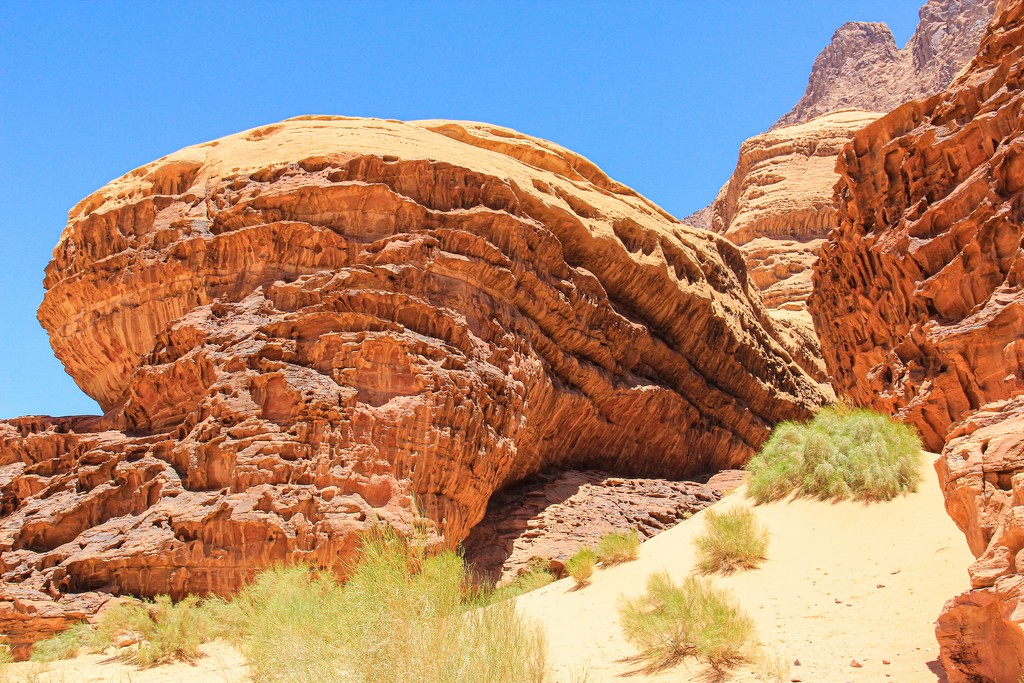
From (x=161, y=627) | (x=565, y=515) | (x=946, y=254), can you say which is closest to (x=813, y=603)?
(x=946, y=254)

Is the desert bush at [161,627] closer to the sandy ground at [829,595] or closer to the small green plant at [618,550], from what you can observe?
the sandy ground at [829,595]

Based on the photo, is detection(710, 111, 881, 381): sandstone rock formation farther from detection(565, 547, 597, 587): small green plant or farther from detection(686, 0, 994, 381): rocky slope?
detection(565, 547, 597, 587): small green plant

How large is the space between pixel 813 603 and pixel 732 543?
6.02 feet

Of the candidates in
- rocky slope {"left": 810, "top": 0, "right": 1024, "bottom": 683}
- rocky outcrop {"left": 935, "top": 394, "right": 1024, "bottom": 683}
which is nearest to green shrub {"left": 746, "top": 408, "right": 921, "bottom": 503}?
rocky slope {"left": 810, "top": 0, "right": 1024, "bottom": 683}

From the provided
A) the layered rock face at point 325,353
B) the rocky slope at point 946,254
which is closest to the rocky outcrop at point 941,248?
the rocky slope at point 946,254

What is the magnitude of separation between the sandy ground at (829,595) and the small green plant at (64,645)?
649 centimetres

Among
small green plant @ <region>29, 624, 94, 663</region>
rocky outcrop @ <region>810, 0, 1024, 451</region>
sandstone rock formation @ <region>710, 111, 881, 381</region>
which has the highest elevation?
sandstone rock formation @ <region>710, 111, 881, 381</region>

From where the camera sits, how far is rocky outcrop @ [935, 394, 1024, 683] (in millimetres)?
4711

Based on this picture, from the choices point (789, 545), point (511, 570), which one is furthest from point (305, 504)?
point (789, 545)

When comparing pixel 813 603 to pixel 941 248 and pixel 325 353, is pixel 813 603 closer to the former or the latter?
pixel 941 248

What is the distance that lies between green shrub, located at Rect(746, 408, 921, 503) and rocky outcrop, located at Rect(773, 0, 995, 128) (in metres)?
55.1

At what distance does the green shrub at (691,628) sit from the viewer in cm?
684

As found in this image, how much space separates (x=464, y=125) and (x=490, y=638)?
19360mm

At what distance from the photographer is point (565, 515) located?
692 inches
